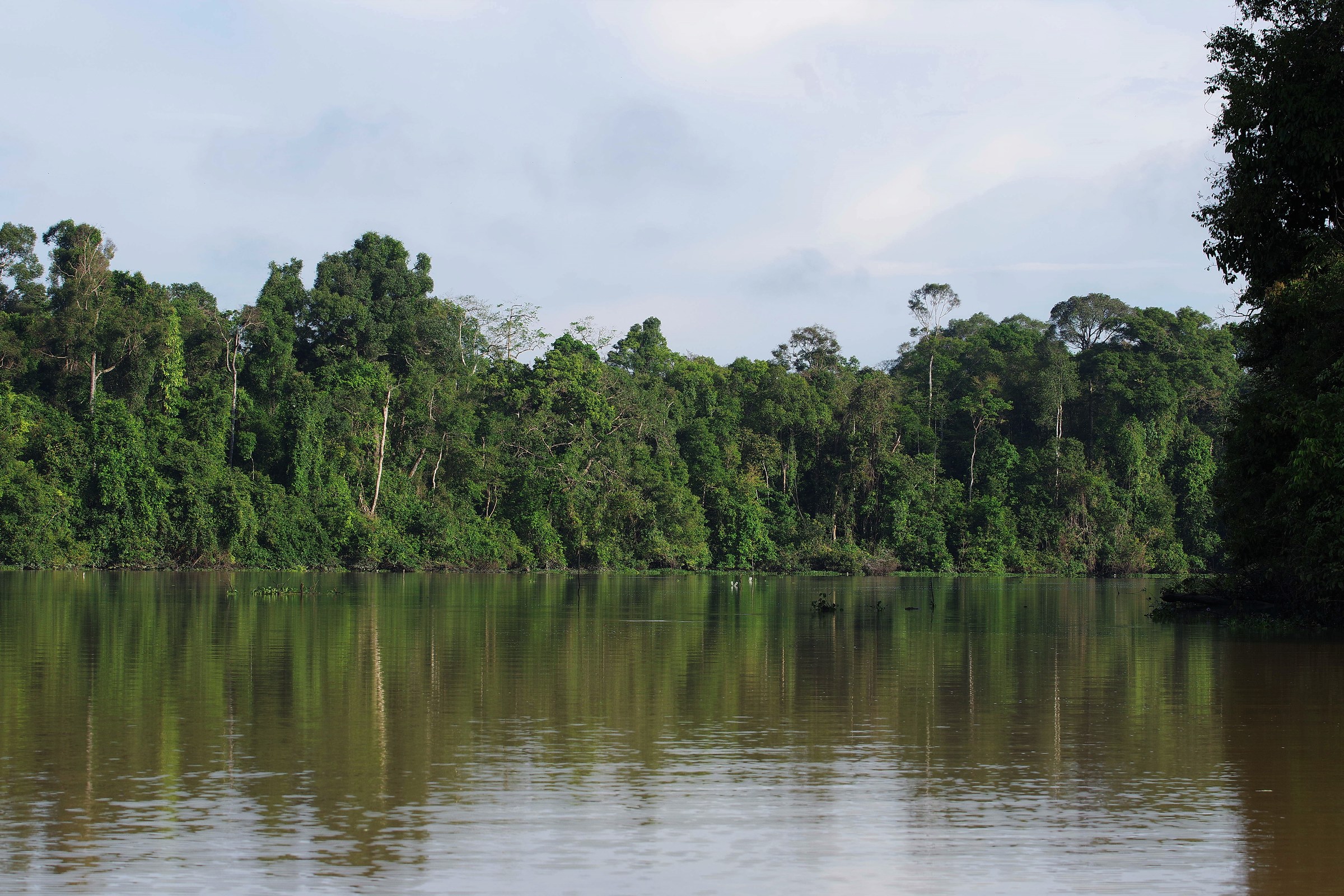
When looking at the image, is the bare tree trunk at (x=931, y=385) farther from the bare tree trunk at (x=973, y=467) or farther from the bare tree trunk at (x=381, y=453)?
the bare tree trunk at (x=381, y=453)

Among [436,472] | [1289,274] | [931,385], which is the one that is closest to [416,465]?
[436,472]

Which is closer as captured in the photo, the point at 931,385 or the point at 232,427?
the point at 232,427

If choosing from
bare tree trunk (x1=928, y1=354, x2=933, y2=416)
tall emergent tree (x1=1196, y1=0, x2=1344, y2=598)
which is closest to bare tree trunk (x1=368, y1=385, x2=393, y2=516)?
bare tree trunk (x1=928, y1=354, x2=933, y2=416)

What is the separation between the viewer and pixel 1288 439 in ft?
79.0

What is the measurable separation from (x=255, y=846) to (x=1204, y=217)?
76.8 ft

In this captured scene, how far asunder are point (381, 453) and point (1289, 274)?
53240 millimetres

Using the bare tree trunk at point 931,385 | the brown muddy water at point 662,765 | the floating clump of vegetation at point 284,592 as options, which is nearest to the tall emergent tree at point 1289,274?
the brown muddy water at point 662,765

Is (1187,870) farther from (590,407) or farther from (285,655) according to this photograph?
(590,407)

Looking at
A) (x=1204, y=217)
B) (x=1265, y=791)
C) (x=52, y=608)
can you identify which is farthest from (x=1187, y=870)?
(x=52, y=608)

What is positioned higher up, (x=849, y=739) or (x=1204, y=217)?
(x=1204, y=217)

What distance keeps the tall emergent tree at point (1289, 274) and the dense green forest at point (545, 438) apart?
48958 mm

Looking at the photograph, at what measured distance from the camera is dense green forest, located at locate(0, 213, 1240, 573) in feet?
211

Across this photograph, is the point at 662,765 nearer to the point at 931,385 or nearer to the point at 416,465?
the point at 416,465

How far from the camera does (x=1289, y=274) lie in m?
25.3
